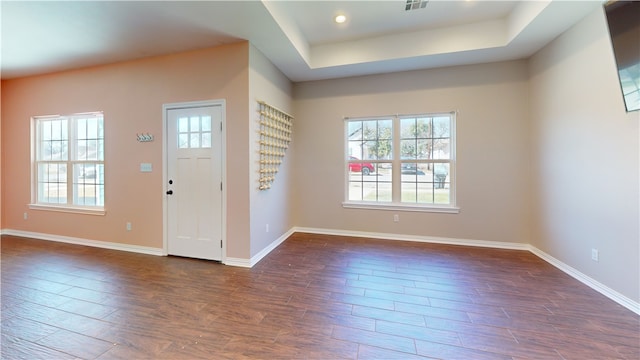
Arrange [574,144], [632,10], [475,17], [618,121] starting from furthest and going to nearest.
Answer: [475,17], [574,144], [618,121], [632,10]

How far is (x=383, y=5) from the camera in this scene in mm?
2832

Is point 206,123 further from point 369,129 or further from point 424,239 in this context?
point 424,239

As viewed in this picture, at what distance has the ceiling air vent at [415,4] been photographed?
2.75 m

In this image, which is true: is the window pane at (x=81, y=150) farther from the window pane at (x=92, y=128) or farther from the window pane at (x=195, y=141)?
the window pane at (x=195, y=141)

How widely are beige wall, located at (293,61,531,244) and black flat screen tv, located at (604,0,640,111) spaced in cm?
167

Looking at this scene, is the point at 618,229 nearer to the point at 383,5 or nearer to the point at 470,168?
the point at 470,168

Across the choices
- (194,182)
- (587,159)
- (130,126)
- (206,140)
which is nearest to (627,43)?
(587,159)

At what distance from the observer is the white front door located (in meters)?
3.21

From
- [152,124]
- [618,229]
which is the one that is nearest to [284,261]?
[152,124]

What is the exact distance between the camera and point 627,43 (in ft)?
6.28

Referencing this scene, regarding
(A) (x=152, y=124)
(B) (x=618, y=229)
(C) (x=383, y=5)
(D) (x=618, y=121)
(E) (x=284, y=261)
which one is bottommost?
(E) (x=284, y=261)

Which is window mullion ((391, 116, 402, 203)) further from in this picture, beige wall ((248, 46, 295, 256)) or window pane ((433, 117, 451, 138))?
beige wall ((248, 46, 295, 256))

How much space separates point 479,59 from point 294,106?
299 centimetres

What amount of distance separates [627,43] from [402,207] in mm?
2893
